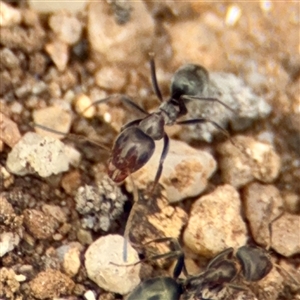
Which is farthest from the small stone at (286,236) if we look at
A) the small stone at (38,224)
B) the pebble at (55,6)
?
A: the pebble at (55,6)

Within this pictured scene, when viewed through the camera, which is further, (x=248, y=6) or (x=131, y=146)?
(x=248, y=6)

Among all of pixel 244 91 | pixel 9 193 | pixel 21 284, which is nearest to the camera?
pixel 21 284

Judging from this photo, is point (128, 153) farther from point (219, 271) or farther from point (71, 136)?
point (219, 271)

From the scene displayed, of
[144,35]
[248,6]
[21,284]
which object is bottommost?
[21,284]

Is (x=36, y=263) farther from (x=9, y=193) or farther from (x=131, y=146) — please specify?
(x=131, y=146)

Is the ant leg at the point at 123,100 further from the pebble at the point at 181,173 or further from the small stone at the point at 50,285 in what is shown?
the small stone at the point at 50,285

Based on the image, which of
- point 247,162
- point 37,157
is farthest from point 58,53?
point 247,162

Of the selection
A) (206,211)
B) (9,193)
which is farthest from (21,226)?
(206,211)
